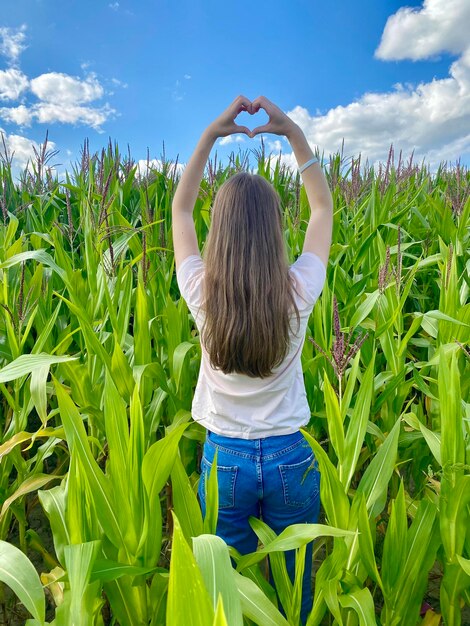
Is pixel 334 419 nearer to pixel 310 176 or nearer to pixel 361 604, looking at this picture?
pixel 361 604

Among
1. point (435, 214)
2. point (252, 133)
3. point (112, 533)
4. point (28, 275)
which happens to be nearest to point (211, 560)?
point (112, 533)

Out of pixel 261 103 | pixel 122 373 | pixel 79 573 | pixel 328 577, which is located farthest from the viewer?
pixel 261 103

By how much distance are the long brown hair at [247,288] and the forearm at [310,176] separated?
36 cm

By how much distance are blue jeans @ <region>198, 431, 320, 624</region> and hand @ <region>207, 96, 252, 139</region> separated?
3.55 ft

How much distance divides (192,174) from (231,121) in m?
0.24

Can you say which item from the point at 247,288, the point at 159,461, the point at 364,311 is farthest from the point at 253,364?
the point at 364,311

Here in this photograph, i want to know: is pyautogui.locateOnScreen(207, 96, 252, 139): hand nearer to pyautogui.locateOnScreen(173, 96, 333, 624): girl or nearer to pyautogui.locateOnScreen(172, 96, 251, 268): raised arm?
pyautogui.locateOnScreen(172, 96, 251, 268): raised arm

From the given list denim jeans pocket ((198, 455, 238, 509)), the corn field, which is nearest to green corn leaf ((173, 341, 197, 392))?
the corn field

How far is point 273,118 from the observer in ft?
5.76

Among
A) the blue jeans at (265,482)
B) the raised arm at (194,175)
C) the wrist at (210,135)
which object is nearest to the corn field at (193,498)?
the blue jeans at (265,482)

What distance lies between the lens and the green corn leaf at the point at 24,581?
93cm

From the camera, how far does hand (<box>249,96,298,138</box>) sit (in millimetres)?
1750

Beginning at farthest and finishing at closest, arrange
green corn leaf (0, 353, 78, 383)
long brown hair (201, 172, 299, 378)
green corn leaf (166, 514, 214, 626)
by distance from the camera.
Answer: long brown hair (201, 172, 299, 378)
green corn leaf (0, 353, 78, 383)
green corn leaf (166, 514, 214, 626)

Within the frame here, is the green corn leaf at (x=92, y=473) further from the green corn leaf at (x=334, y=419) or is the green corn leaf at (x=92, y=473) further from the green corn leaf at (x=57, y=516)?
the green corn leaf at (x=334, y=419)
